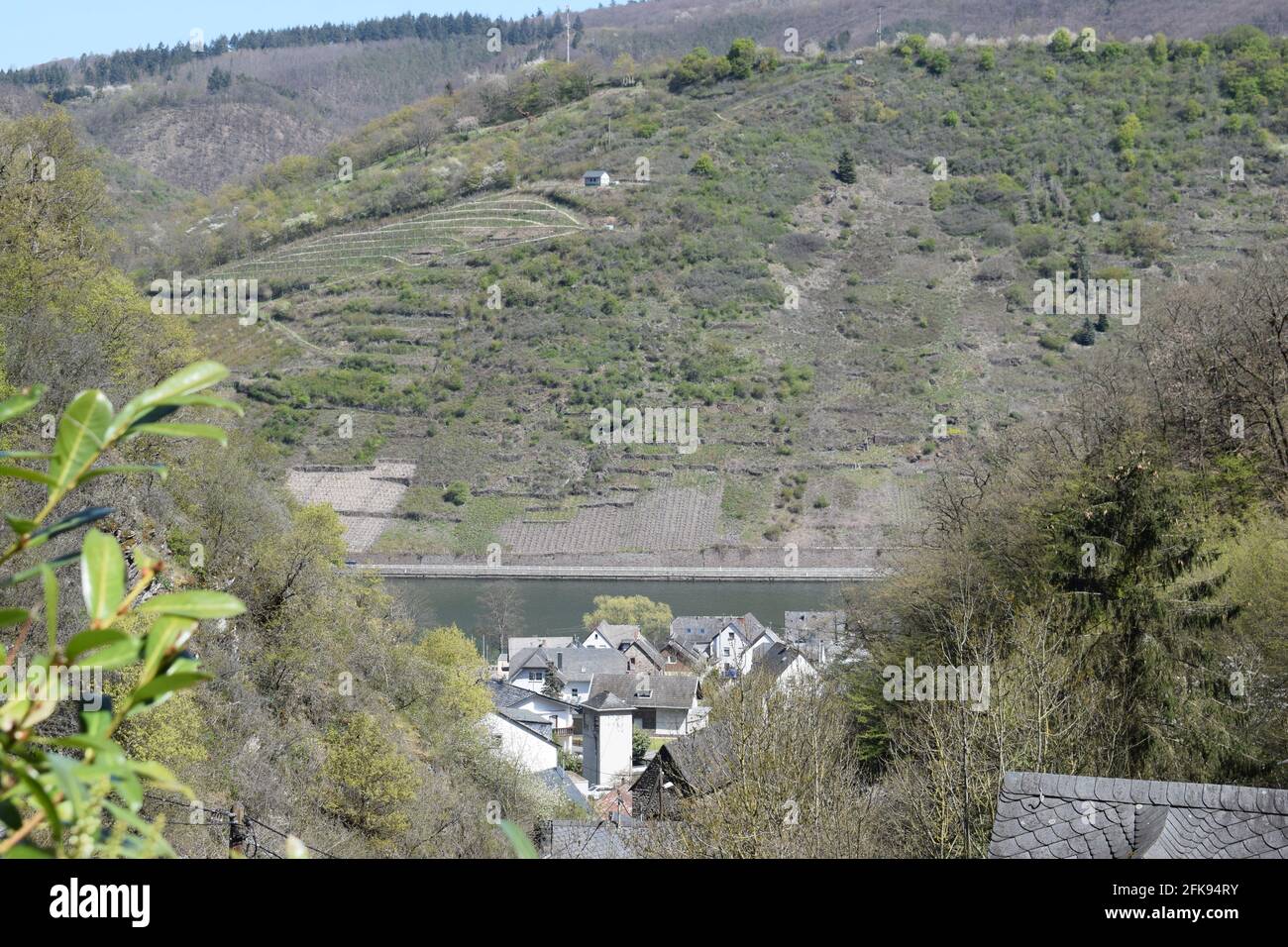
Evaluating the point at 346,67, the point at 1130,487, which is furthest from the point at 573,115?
the point at 1130,487

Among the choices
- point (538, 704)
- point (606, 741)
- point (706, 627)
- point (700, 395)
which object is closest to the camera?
point (606, 741)

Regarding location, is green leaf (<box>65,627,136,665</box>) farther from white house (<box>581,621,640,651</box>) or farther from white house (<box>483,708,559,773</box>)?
white house (<box>581,621,640,651</box>)

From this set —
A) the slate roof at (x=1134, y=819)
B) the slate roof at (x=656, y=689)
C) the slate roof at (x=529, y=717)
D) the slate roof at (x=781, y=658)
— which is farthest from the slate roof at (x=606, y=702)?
the slate roof at (x=1134, y=819)

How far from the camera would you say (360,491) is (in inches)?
2864

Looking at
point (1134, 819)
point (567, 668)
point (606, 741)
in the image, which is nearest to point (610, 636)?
point (567, 668)

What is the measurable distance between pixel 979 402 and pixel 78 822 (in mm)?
77145

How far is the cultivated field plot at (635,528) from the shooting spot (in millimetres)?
70062

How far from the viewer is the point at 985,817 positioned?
1271 cm

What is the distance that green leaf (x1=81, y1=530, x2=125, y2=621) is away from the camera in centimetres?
112

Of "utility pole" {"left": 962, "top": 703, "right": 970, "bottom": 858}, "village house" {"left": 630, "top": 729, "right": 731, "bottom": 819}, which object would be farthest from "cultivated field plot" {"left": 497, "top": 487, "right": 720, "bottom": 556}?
"utility pole" {"left": 962, "top": 703, "right": 970, "bottom": 858}

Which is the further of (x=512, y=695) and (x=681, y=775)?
(x=512, y=695)

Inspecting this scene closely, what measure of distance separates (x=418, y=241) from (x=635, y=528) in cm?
3476

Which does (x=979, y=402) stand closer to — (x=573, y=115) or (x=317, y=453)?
(x=317, y=453)

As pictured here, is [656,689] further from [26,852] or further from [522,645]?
[26,852]
